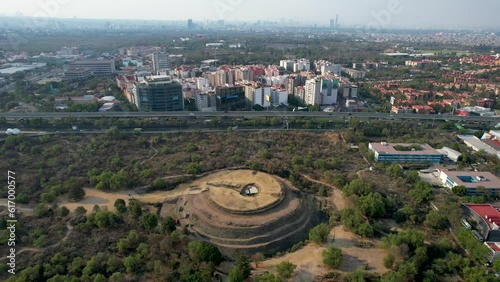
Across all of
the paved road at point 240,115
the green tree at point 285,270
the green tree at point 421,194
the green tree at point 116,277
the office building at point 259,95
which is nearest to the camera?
the green tree at point 116,277

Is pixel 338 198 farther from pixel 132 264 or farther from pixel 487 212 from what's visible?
pixel 132 264

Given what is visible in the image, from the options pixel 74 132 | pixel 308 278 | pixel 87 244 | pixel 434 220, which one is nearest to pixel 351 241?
pixel 308 278

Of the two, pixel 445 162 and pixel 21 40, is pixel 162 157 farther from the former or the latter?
pixel 21 40

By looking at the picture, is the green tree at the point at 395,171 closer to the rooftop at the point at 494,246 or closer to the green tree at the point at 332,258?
the rooftop at the point at 494,246

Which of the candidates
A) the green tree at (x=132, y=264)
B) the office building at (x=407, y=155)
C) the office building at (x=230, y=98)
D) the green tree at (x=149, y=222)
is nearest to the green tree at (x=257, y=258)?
the green tree at (x=132, y=264)

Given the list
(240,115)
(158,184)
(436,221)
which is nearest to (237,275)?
(158,184)
